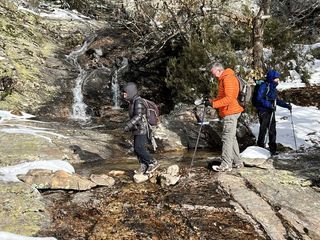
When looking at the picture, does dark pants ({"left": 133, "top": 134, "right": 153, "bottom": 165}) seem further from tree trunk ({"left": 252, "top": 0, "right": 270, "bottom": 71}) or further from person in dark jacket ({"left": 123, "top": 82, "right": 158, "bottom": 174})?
tree trunk ({"left": 252, "top": 0, "right": 270, "bottom": 71})

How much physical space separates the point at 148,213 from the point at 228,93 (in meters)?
2.62

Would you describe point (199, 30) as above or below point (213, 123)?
above

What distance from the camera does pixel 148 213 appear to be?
19.3 ft

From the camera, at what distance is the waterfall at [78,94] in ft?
57.7

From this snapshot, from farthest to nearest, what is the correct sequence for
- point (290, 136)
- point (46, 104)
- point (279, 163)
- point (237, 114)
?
1. point (46, 104)
2. point (290, 136)
3. point (279, 163)
4. point (237, 114)

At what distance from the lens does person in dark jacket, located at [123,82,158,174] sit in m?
7.17

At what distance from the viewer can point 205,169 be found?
25.7 feet

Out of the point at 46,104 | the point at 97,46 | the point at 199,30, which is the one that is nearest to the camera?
the point at 199,30

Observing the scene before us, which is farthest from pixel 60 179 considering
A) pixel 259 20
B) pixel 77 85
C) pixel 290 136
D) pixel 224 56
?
pixel 77 85

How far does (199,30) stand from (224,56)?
110 inches

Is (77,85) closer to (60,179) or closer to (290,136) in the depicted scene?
(290,136)

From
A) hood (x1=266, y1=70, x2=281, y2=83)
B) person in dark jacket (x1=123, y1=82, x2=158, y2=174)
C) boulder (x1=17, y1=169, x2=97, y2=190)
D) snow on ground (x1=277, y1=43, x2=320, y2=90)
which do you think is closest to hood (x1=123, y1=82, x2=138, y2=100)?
person in dark jacket (x1=123, y1=82, x2=158, y2=174)

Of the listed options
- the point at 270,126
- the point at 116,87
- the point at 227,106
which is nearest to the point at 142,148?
the point at 227,106

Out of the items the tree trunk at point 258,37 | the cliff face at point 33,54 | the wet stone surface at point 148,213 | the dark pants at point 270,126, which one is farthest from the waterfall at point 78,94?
the wet stone surface at point 148,213
